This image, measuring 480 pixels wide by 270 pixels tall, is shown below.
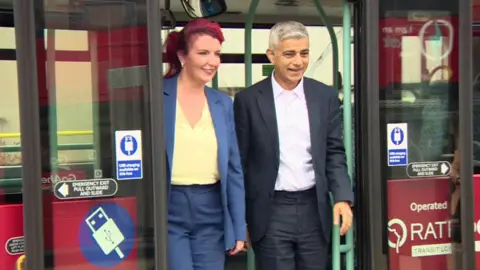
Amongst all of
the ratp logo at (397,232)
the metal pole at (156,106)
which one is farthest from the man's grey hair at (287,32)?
the ratp logo at (397,232)

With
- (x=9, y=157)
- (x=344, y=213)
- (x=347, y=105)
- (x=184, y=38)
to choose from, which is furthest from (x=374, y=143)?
(x=9, y=157)

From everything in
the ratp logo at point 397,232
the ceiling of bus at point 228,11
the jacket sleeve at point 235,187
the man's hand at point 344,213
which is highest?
the ceiling of bus at point 228,11

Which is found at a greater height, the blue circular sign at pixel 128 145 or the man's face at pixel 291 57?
the man's face at pixel 291 57

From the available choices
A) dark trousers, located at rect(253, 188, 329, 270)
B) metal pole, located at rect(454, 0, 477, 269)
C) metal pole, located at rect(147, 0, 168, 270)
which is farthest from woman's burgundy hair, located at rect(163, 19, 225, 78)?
metal pole, located at rect(454, 0, 477, 269)

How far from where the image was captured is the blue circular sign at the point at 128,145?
7.82 feet

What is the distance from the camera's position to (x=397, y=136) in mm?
2730

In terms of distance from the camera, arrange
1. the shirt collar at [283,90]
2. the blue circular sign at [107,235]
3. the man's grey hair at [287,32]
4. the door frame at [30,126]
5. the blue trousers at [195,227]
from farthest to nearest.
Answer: the shirt collar at [283,90], the man's grey hair at [287,32], the blue trousers at [195,227], the blue circular sign at [107,235], the door frame at [30,126]

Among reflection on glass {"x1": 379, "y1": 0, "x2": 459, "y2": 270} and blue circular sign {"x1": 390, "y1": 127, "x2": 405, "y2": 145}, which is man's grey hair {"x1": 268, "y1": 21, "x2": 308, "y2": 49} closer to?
reflection on glass {"x1": 379, "y1": 0, "x2": 459, "y2": 270}

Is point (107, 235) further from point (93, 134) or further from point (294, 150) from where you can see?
point (294, 150)

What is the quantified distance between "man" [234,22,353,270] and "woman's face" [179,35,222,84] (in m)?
0.32

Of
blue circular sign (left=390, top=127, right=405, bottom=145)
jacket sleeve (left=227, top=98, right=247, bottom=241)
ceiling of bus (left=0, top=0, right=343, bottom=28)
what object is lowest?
jacket sleeve (left=227, top=98, right=247, bottom=241)

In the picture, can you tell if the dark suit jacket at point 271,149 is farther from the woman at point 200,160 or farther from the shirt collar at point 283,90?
the woman at point 200,160

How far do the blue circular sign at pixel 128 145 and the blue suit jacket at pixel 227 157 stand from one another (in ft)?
0.54

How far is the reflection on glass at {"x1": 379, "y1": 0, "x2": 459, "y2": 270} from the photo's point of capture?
273 cm
